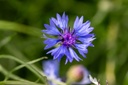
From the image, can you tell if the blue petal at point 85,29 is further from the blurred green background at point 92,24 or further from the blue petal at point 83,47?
the blurred green background at point 92,24

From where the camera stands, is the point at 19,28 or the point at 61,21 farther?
the point at 19,28

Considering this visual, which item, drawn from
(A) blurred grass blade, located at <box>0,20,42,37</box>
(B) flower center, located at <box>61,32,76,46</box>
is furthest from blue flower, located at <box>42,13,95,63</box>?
(A) blurred grass blade, located at <box>0,20,42,37</box>

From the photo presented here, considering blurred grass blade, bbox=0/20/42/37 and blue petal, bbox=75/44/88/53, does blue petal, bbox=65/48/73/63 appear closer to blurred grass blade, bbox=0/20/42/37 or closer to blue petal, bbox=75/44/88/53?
blue petal, bbox=75/44/88/53

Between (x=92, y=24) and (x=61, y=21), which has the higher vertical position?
(x=92, y=24)

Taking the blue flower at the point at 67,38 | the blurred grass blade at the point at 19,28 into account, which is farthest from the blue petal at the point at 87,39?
the blurred grass blade at the point at 19,28

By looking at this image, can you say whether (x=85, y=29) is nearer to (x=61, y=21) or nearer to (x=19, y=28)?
(x=61, y=21)

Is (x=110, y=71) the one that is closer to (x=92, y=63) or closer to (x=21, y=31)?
(x=92, y=63)

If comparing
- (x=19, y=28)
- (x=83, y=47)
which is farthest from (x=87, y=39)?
(x=19, y=28)
